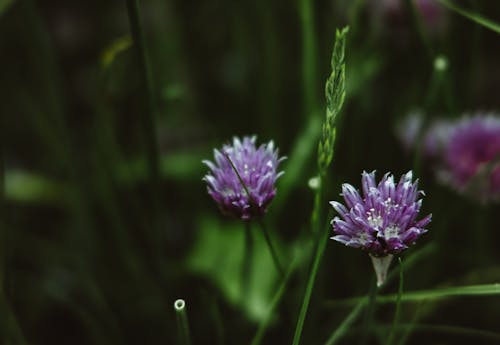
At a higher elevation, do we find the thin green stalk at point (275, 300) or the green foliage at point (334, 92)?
the green foliage at point (334, 92)

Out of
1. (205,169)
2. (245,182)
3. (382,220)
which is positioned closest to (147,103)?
(245,182)

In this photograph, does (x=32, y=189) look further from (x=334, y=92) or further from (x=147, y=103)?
(x=334, y=92)

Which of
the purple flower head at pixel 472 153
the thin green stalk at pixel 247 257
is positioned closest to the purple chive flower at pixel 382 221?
the thin green stalk at pixel 247 257

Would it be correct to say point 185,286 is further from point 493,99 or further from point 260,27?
point 493,99

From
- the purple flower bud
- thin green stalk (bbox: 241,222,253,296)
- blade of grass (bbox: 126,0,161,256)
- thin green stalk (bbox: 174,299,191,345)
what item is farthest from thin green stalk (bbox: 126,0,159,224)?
the purple flower bud

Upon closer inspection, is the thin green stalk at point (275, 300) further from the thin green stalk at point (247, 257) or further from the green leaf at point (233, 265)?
the green leaf at point (233, 265)

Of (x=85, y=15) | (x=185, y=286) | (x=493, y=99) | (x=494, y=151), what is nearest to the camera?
(x=494, y=151)

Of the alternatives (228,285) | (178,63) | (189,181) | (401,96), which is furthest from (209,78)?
(228,285)
